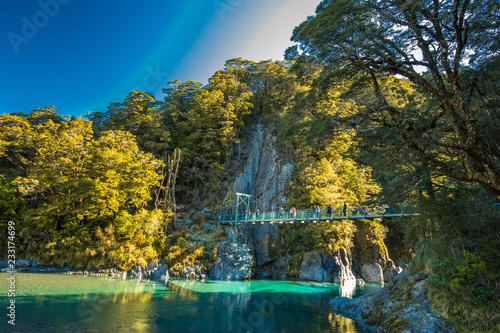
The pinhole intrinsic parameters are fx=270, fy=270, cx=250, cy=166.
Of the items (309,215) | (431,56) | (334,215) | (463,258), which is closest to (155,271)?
(309,215)

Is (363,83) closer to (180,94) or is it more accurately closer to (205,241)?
(205,241)

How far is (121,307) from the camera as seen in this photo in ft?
27.3

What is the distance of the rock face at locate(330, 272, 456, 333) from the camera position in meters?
5.62

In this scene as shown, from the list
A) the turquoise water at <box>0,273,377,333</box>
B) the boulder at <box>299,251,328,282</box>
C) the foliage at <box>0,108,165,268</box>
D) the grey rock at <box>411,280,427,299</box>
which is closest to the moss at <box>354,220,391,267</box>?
the boulder at <box>299,251,328,282</box>

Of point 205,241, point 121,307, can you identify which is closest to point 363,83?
point 121,307

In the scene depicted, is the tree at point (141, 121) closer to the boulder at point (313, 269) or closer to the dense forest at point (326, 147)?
the dense forest at point (326, 147)

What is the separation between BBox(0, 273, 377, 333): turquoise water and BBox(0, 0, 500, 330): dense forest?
341 cm

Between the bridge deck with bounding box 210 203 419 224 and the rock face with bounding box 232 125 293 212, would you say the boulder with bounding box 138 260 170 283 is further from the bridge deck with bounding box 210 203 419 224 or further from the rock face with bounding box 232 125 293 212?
the rock face with bounding box 232 125 293 212

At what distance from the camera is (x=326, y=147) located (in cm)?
1739

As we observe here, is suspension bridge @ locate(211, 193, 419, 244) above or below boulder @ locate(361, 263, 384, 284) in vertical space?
above

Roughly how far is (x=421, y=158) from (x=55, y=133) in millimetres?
21599

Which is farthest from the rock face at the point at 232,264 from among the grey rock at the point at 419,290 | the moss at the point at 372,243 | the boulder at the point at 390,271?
the grey rock at the point at 419,290

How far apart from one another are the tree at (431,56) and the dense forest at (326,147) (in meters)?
0.04

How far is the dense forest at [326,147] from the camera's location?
5.59m
